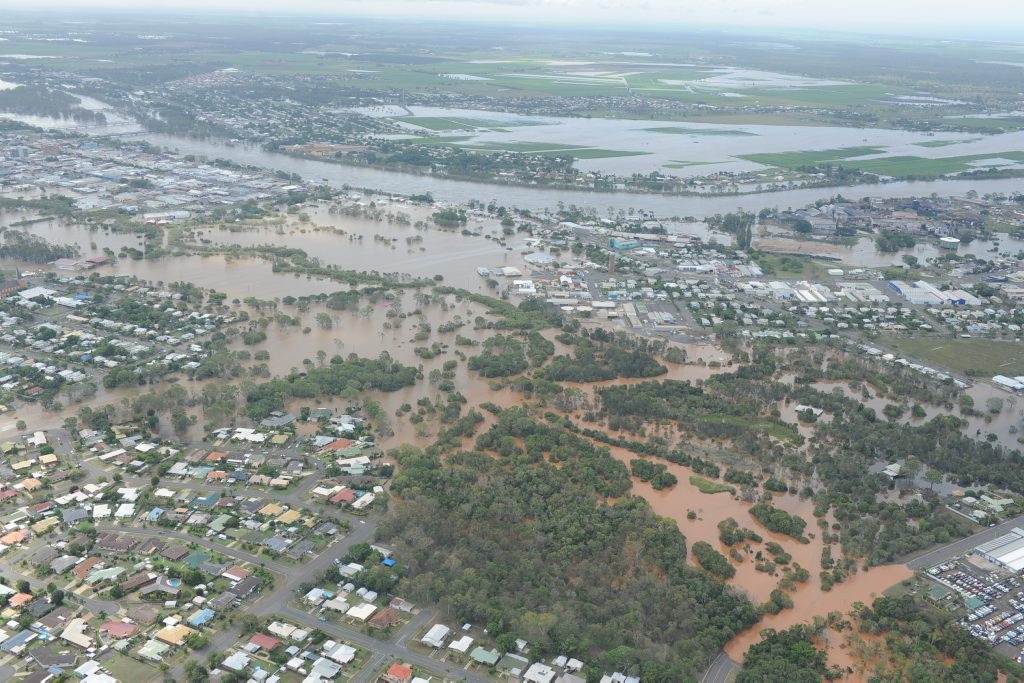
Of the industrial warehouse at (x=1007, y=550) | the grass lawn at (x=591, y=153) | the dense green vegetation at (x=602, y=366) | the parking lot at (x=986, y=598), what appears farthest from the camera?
the grass lawn at (x=591, y=153)

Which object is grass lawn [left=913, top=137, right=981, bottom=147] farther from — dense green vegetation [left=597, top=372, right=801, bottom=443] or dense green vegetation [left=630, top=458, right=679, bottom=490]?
dense green vegetation [left=630, top=458, right=679, bottom=490]

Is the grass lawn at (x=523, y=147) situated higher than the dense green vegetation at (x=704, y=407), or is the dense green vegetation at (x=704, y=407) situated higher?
the grass lawn at (x=523, y=147)

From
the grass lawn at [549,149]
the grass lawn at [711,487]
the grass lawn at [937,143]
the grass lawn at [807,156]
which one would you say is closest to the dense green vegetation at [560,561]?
the grass lawn at [711,487]

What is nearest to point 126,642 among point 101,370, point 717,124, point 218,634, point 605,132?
point 218,634

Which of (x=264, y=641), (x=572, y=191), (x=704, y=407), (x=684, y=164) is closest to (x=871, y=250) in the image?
(x=572, y=191)

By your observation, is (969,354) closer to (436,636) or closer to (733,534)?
(733,534)

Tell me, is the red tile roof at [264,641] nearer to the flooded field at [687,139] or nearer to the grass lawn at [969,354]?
the grass lawn at [969,354]
